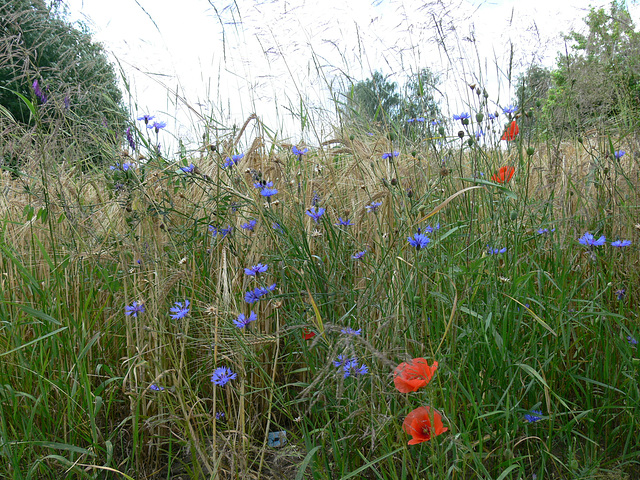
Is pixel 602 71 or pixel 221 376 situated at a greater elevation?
pixel 602 71

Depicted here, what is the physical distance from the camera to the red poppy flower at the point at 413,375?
33.8 inches

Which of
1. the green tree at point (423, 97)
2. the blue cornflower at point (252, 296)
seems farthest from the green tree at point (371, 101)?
the blue cornflower at point (252, 296)

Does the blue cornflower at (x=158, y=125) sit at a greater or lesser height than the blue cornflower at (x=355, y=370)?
greater

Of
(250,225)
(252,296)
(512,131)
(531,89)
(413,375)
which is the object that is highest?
(531,89)

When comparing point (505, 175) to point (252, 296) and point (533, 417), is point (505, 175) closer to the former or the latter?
point (533, 417)

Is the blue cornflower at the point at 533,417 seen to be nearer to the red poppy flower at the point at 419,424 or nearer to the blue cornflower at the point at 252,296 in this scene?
the red poppy flower at the point at 419,424

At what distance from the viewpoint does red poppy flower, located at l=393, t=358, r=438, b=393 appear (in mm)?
859

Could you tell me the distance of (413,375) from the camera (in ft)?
2.94

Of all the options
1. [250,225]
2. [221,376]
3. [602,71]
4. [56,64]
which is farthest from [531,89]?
[56,64]

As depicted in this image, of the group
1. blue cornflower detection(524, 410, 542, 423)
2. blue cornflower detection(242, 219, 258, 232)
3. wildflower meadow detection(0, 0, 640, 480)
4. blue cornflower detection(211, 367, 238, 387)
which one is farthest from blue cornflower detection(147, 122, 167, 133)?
blue cornflower detection(524, 410, 542, 423)

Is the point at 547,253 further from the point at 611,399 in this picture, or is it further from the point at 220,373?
the point at 220,373

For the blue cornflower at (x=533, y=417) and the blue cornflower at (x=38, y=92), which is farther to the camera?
the blue cornflower at (x=38, y=92)

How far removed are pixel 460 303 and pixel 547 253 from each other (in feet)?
1.79

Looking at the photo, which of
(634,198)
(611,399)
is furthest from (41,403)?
(634,198)
